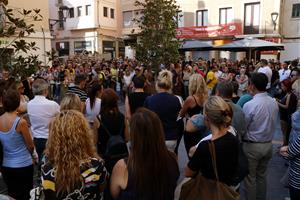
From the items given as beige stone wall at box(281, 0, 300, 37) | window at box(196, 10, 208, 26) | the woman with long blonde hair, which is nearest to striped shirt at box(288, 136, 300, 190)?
the woman with long blonde hair

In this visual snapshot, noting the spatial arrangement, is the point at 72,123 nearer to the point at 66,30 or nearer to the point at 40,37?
the point at 40,37

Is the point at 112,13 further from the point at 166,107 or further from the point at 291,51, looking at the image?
the point at 166,107

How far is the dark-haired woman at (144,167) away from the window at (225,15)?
27.9 meters

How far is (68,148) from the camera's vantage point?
7.25 feet

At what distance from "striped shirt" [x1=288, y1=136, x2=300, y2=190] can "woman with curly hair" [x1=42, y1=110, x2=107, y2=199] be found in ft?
6.09

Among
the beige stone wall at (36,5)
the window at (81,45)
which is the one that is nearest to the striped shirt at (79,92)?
the beige stone wall at (36,5)

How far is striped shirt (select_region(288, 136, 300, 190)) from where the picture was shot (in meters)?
2.96

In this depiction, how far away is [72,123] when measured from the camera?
2.28 m

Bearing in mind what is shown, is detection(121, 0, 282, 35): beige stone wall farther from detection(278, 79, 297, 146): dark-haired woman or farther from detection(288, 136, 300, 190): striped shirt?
detection(288, 136, 300, 190): striped shirt

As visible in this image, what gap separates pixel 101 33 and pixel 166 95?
32.9m

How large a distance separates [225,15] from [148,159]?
93.0 ft

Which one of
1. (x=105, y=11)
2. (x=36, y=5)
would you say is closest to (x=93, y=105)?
(x=36, y=5)

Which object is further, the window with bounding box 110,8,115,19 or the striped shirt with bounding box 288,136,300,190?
the window with bounding box 110,8,115,19

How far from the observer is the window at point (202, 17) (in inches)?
1161
